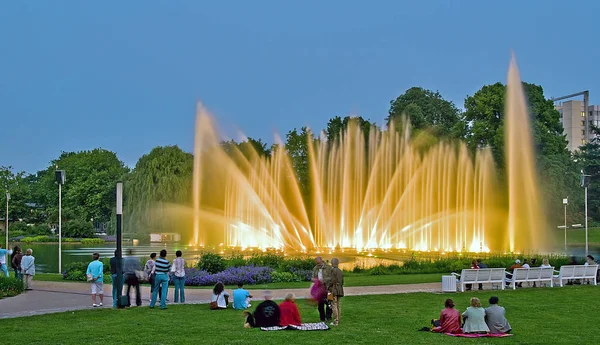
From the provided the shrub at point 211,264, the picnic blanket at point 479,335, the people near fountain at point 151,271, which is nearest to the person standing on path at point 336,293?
the picnic blanket at point 479,335

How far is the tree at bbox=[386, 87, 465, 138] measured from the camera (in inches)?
3105

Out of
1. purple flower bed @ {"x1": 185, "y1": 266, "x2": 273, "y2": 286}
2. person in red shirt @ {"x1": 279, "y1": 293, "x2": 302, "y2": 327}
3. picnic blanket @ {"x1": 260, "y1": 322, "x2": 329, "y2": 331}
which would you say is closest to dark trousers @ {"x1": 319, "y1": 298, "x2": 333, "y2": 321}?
picnic blanket @ {"x1": 260, "y1": 322, "x2": 329, "y2": 331}

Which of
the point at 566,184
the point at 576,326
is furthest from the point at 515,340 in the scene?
the point at 566,184

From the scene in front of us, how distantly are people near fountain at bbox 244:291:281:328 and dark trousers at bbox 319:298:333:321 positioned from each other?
59.3 inches

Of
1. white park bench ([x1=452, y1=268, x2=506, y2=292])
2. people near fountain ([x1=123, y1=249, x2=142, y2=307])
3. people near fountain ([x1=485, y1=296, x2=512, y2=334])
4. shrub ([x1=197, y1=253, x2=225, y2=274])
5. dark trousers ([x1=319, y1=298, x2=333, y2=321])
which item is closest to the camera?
people near fountain ([x1=485, y1=296, x2=512, y2=334])

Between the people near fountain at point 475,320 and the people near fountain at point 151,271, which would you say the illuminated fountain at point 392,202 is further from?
the people near fountain at point 475,320

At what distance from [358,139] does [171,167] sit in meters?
24.3

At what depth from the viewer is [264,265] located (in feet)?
96.6

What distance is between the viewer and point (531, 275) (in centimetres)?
2522

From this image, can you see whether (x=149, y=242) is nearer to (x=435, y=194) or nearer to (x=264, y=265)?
(x=435, y=194)

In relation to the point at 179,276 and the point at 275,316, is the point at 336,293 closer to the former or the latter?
the point at 275,316

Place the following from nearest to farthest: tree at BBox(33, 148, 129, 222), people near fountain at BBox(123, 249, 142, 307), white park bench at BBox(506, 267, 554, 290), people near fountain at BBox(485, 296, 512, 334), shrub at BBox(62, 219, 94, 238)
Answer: people near fountain at BBox(485, 296, 512, 334), people near fountain at BBox(123, 249, 142, 307), white park bench at BBox(506, 267, 554, 290), shrub at BBox(62, 219, 94, 238), tree at BBox(33, 148, 129, 222)

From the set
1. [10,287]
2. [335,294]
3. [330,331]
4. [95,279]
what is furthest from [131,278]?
[330,331]

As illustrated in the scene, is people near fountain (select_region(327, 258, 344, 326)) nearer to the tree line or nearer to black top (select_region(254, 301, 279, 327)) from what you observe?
black top (select_region(254, 301, 279, 327))
